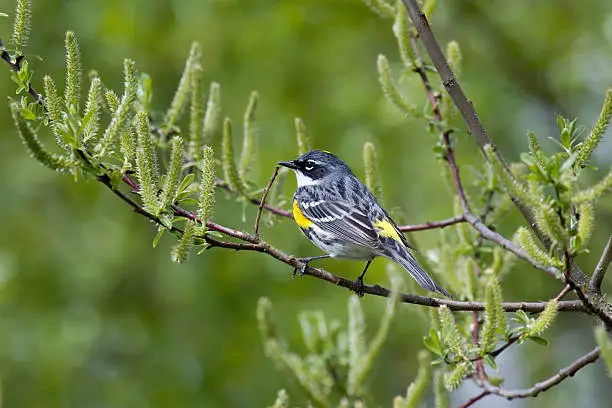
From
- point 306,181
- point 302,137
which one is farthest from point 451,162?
point 306,181

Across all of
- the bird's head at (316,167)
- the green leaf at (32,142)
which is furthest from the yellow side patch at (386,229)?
the green leaf at (32,142)

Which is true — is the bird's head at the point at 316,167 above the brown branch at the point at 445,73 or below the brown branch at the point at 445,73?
above

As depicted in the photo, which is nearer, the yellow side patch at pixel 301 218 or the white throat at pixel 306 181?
the yellow side patch at pixel 301 218

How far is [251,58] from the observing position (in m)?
7.71

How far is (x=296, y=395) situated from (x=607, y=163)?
3.64m

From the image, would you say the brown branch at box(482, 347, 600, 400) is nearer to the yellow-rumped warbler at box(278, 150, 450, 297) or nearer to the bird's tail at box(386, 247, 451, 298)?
the bird's tail at box(386, 247, 451, 298)

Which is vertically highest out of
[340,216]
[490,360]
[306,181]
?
[306,181]

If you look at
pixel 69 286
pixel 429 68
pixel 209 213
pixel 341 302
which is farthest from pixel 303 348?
pixel 209 213

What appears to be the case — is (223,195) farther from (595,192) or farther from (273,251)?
(595,192)

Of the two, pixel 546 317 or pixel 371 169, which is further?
pixel 371 169

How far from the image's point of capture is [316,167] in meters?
4.78

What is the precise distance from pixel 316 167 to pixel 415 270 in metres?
1.32

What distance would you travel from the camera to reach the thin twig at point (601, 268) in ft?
7.55

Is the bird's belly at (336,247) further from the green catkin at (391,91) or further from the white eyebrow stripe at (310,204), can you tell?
the green catkin at (391,91)
